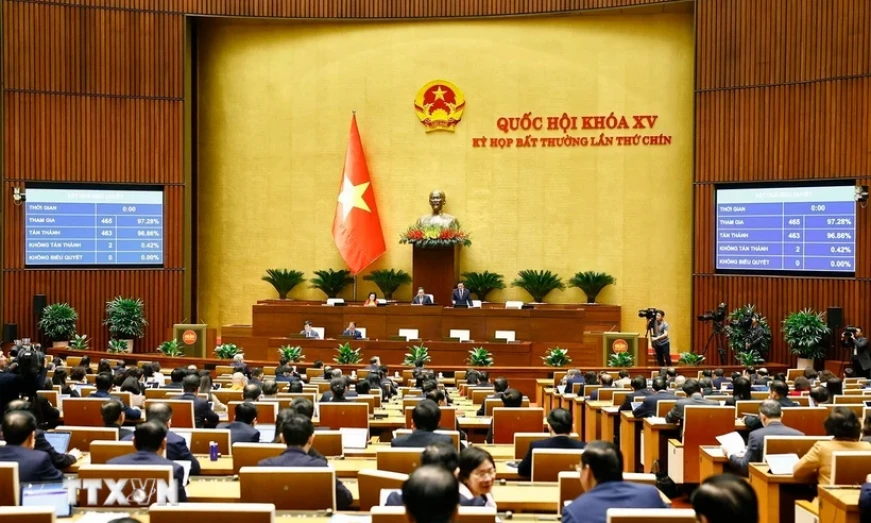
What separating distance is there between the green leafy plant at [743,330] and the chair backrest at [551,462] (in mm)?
11983

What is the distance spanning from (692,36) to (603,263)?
15.8 ft

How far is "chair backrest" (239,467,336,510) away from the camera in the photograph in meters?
4.48

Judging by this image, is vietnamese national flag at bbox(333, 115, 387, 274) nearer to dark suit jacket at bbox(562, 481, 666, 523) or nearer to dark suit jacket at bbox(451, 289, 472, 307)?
dark suit jacket at bbox(451, 289, 472, 307)

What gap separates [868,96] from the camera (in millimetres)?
16469

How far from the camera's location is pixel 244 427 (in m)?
6.88

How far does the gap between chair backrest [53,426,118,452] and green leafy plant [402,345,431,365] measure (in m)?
9.19

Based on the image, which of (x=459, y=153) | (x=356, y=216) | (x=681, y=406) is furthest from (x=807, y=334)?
(x=356, y=216)

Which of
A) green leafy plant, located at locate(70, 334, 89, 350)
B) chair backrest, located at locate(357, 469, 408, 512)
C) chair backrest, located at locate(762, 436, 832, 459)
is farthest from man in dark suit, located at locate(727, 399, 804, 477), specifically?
green leafy plant, located at locate(70, 334, 89, 350)

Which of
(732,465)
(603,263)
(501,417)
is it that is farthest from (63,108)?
(732,465)

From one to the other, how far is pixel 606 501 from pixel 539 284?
15.8m

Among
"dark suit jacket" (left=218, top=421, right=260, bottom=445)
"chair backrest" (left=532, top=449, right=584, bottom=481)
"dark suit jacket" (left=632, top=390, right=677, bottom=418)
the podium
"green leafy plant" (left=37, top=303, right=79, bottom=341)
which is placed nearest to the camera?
"chair backrest" (left=532, top=449, right=584, bottom=481)

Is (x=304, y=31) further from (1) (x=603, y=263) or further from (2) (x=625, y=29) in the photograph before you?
(1) (x=603, y=263)

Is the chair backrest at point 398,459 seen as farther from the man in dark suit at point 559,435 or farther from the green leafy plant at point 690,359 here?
the green leafy plant at point 690,359

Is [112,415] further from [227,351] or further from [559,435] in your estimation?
[227,351]
